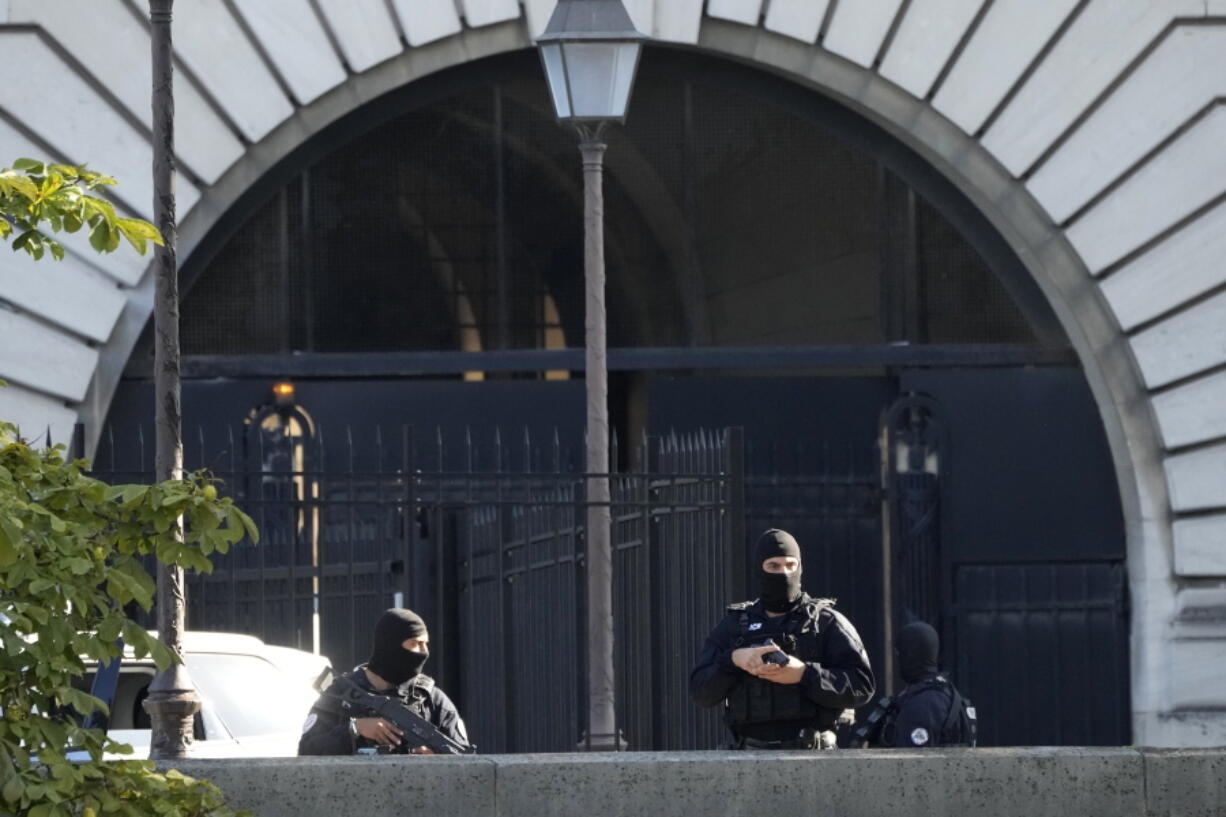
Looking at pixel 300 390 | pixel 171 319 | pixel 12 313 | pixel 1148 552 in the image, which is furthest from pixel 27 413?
pixel 1148 552

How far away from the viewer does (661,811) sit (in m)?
8.16

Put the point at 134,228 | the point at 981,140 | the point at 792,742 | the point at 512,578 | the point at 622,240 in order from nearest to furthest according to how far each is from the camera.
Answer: the point at 134,228 < the point at 792,742 < the point at 512,578 < the point at 981,140 < the point at 622,240

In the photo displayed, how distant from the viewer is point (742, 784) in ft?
26.8

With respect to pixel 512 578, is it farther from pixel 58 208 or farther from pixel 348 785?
pixel 58 208

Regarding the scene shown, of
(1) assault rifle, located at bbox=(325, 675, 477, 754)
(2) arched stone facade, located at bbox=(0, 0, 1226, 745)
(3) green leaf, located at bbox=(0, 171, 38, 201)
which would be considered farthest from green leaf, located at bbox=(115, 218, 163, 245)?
(2) arched stone facade, located at bbox=(0, 0, 1226, 745)

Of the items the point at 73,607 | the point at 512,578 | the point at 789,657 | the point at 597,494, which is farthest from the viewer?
the point at 512,578

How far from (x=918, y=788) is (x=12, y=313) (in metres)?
9.12

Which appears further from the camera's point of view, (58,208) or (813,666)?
(813,666)

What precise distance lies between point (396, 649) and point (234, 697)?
2.03 meters

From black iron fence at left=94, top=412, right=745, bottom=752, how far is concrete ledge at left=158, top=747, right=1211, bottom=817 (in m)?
2.05

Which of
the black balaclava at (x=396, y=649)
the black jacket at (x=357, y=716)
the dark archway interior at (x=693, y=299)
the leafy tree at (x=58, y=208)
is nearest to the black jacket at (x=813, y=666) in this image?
the black jacket at (x=357, y=716)

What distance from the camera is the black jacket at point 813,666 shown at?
8.95 m

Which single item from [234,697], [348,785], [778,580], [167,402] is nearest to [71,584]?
[348,785]

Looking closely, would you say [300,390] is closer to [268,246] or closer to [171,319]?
[268,246]
